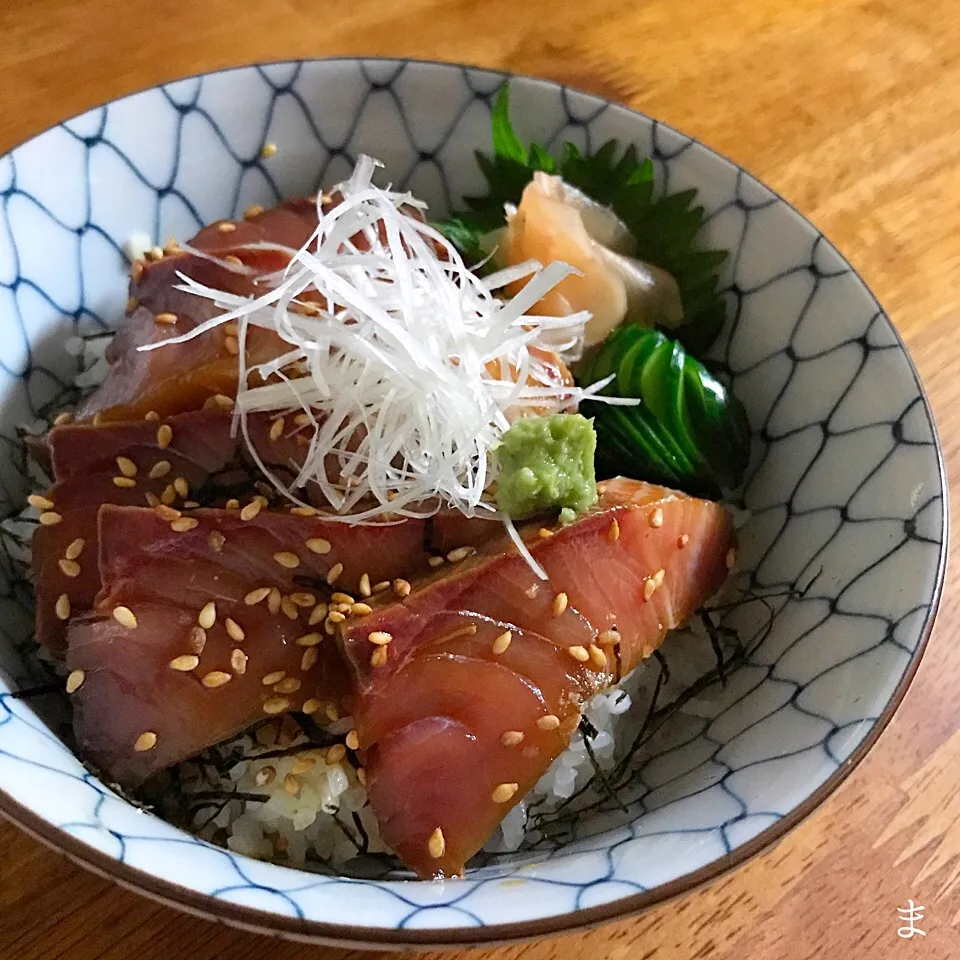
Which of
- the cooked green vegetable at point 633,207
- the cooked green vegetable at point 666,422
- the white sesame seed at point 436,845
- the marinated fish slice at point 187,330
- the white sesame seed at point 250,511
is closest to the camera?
the white sesame seed at point 436,845

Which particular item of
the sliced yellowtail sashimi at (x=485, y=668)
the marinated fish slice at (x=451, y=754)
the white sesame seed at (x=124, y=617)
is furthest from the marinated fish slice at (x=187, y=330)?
the marinated fish slice at (x=451, y=754)

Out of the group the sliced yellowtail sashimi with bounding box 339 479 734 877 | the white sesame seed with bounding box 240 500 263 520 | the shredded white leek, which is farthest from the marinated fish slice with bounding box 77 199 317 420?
the sliced yellowtail sashimi with bounding box 339 479 734 877

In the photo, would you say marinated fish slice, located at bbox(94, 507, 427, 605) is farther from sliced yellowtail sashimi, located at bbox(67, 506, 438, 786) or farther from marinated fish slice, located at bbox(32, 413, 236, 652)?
marinated fish slice, located at bbox(32, 413, 236, 652)

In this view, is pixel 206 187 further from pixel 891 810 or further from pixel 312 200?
pixel 891 810

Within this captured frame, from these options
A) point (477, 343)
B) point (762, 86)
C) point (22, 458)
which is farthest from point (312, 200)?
point (762, 86)

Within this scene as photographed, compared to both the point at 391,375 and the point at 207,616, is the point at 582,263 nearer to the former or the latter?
the point at 391,375

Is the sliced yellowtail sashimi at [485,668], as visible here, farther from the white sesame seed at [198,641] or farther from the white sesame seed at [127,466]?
the white sesame seed at [127,466]

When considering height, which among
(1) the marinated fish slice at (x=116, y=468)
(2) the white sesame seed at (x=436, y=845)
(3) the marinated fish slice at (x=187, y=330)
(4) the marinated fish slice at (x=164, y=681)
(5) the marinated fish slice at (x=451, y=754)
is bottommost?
(2) the white sesame seed at (x=436, y=845)
